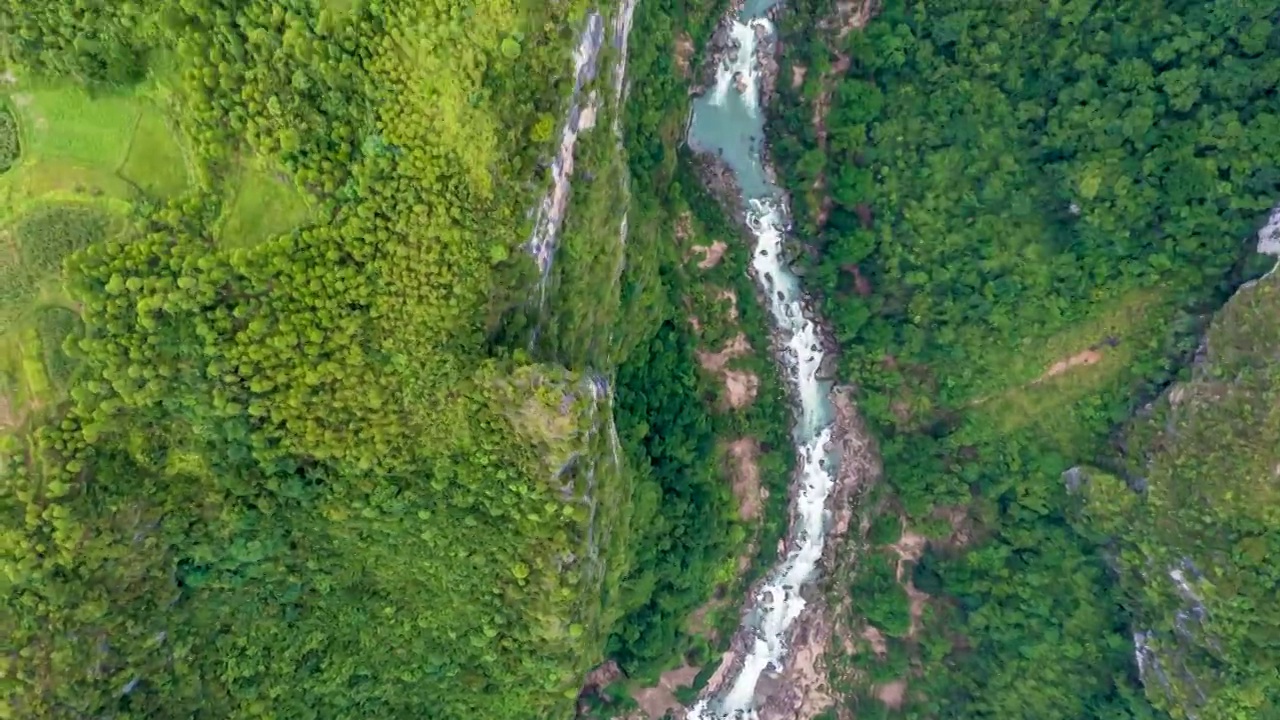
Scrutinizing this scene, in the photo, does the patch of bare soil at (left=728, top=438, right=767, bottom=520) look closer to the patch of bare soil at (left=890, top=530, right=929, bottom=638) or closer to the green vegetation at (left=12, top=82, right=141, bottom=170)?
the patch of bare soil at (left=890, top=530, right=929, bottom=638)

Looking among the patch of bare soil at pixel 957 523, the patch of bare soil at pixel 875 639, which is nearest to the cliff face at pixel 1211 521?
the patch of bare soil at pixel 957 523

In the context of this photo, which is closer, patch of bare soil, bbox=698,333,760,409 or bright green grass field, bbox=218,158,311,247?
bright green grass field, bbox=218,158,311,247

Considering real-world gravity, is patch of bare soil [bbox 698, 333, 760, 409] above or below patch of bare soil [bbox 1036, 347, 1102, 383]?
above

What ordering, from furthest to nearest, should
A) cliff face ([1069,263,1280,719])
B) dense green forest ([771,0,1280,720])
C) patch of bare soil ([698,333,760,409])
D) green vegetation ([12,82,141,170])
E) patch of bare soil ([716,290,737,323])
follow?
patch of bare soil ([698,333,760,409]), patch of bare soil ([716,290,737,323]), dense green forest ([771,0,1280,720]), cliff face ([1069,263,1280,719]), green vegetation ([12,82,141,170])

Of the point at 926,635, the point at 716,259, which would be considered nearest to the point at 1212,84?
the point at 716,259

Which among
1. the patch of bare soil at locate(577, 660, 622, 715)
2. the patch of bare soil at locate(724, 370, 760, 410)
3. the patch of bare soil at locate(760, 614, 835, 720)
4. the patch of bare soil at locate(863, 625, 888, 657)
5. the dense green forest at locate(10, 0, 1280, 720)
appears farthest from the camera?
the patch of bare soil at locate(760, 614, 835, 720)

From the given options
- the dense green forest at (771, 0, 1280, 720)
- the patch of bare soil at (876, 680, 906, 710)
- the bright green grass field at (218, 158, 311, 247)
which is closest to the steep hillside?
the bright green grass field at (218, 158, 311, 247)

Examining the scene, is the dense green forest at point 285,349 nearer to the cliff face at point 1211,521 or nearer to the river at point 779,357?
the river at point 779,357
